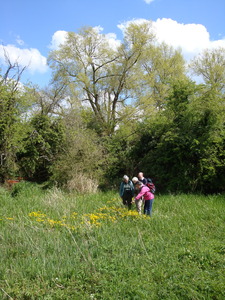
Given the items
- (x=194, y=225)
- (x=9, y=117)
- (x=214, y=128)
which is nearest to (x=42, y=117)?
(x=9, y=117)

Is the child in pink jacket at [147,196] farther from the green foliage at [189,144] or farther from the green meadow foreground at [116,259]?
the green foliage at [189,144]

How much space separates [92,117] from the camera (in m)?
25.2

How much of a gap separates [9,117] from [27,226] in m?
10.2

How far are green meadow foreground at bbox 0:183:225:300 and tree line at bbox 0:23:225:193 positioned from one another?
19.0 ft

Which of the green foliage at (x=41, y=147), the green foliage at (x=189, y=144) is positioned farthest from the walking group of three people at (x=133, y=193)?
the green foliage at (x=41, y=147)

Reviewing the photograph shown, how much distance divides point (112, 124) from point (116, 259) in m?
19.5

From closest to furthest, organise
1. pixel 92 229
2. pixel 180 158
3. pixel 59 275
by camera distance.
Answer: pixel 59 275 → pixel 92 229 → pixel 180 158

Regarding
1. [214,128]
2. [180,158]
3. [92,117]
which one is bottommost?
[180,158]

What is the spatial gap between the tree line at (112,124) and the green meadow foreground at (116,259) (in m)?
5.78

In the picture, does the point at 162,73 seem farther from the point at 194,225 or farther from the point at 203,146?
the point at 194,225

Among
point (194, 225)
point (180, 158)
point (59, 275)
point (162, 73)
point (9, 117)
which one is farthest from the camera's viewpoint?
point (162, 73)

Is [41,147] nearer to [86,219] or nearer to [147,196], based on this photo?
[147,196]

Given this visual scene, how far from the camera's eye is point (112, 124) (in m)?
24.2

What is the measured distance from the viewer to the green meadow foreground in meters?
4.23
